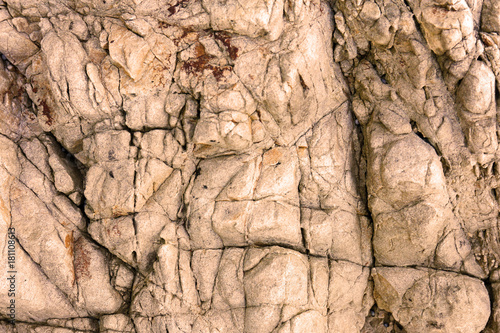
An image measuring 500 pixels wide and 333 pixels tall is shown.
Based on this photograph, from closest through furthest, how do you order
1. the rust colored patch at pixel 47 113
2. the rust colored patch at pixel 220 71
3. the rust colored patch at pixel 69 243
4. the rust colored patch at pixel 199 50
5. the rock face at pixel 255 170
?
the rock face at pixel 255 170 < the rust colored patch at pixel 220 71 < the rust colored patch at pixel 199 50 < the rust colored patch at pixel 69 243 < the rust colored patch at pixel 47 113

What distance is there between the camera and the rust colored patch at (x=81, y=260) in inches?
217

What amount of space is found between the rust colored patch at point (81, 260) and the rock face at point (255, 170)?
16 mm

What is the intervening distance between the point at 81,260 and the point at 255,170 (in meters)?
2.54

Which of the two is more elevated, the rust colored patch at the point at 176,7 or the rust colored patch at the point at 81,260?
the rust colored patch at the point at 176,7

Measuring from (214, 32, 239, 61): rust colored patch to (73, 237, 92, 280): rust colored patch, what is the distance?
307 centimetres

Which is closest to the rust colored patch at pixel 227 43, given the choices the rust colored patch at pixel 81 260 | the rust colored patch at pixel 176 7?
the rust colored patch at pixel 176 7

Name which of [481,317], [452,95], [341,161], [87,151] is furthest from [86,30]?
[481,317]

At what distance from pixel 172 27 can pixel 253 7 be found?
41.8 inches

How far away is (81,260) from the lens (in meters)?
5.56

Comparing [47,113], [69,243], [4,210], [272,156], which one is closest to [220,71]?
[272,156]

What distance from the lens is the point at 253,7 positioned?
5125 millimetres

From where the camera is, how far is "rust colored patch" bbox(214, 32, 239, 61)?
529 centimetres

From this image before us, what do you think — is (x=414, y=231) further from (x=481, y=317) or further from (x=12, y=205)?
(x=12, y=205)

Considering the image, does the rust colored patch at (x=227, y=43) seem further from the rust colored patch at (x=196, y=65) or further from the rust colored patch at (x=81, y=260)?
the rust colored patch at (x=81, y=260)
